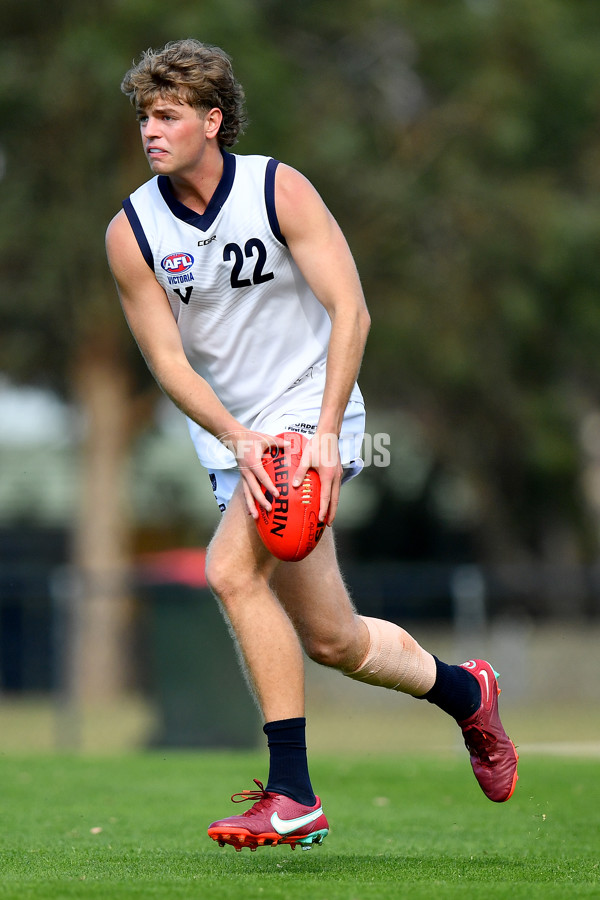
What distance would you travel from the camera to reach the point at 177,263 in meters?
4.63

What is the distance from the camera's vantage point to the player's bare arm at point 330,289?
455 cm

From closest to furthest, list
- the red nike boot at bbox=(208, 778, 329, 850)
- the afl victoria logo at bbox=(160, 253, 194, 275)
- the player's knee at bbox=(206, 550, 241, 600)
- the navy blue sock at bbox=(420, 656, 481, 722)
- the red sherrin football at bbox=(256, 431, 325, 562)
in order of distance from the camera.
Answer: the red nike boot at bbox=(208, 778, 329, 850)
the red sherrin football at bbox=(256, 431, 325, 562)
the player's knee at bbox=(206, 550, 241, 600)
the afl victoria logo at bbox=(160, 253, 194, 275)
the navy blue sock at bbox=(420, 656, 481, 722)

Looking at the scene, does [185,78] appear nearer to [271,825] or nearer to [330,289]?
[330,289]

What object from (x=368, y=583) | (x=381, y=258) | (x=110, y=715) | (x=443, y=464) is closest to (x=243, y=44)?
(x=381, y=258)

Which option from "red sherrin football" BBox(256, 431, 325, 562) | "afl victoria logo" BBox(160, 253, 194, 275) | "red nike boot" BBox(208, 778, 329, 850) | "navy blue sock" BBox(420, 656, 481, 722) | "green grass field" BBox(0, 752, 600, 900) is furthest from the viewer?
"navy blue sock" BBox(420, 656, 481, 722)

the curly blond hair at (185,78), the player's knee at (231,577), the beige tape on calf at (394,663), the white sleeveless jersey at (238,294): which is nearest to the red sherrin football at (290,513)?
the player's knee at (231,577)

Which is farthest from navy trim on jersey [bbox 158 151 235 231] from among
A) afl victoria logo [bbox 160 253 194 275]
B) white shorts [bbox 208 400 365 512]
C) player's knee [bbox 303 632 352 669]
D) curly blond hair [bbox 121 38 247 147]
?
player's knee [bbox 303 632 352 669]

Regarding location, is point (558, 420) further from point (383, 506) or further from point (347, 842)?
point (347, 842)

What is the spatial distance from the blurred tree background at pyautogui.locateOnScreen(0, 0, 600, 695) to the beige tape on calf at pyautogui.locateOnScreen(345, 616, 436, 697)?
13.1m

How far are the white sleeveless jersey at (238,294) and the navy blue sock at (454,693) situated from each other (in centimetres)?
109

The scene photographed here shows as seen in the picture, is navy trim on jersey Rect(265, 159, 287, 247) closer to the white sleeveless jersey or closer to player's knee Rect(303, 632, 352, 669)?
the white sleeveless jersey

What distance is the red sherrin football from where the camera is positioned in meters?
4.38

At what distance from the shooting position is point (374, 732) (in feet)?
52.9

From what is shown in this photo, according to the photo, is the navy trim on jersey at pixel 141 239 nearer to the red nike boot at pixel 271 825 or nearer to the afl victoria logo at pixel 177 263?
the afl victoria logo at pixel 177 263
